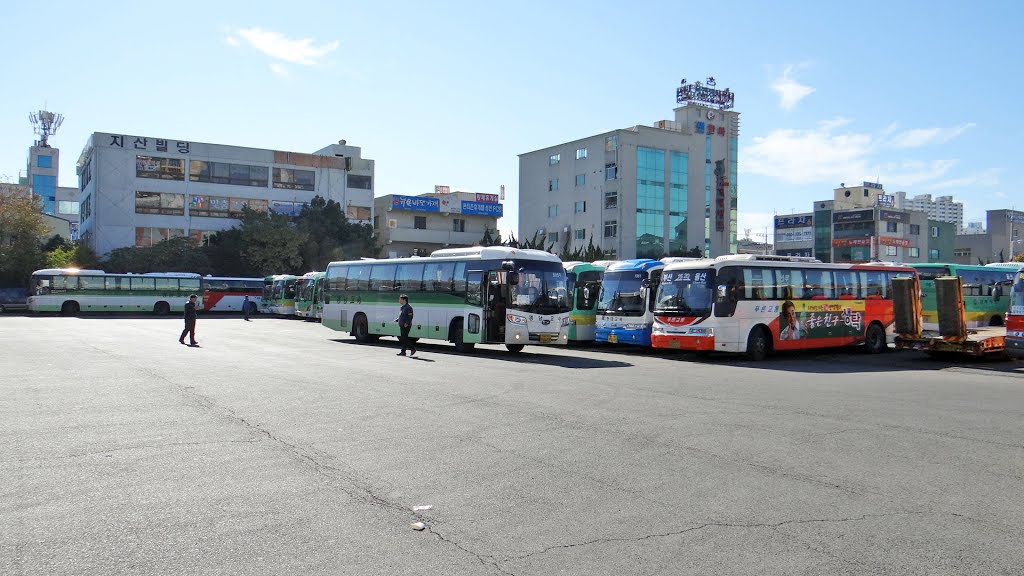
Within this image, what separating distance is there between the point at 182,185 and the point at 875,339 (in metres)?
61.4

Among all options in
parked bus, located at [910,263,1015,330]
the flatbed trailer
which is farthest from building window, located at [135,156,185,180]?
the flatbed trailer

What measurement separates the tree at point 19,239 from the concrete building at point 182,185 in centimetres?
1007

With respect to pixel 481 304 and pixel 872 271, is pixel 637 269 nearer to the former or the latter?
pixel 481 304

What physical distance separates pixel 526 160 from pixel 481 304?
64518 mm

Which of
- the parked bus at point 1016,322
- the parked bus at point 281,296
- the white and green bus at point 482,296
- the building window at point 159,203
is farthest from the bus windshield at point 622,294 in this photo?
the building window at point 159,203

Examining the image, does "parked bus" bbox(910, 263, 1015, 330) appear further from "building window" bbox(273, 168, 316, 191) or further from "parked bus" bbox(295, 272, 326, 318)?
"building window" bbox(273, 168, 316, 191)

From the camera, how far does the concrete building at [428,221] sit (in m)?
82.9

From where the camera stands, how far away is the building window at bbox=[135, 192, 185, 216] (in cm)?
6756

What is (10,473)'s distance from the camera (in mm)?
6910

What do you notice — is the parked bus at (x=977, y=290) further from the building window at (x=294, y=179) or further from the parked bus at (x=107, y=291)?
the building window at (x=294, y=179)

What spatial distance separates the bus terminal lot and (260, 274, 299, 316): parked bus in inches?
1470

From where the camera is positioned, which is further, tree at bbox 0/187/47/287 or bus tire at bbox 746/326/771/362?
tree at bbox 0/187/47/287

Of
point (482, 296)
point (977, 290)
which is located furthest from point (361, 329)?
point (977, 290)

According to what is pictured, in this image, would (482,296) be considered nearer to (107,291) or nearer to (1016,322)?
(1016,322)
